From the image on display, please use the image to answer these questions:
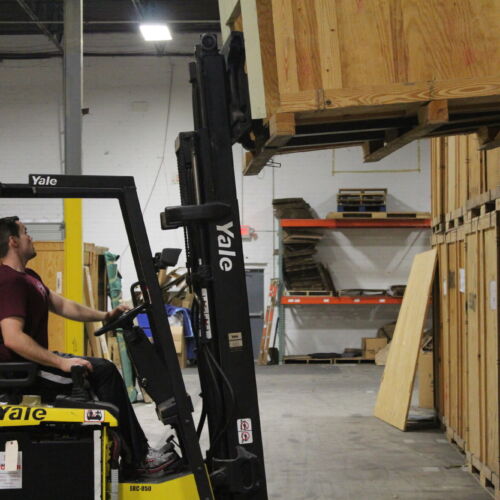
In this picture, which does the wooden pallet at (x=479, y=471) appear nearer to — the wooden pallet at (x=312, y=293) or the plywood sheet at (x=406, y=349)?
the plywood sheet at (x=406, y=349)

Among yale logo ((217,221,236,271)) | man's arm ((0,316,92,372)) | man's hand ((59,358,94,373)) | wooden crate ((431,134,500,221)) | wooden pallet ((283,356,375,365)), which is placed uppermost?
wooden crate ((431,134,500,221))

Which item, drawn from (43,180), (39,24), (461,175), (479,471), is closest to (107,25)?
(39,24)

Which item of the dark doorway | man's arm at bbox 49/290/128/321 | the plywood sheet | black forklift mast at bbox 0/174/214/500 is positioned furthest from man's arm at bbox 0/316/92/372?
the dark doorway

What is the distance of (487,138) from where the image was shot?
4730 millimetres

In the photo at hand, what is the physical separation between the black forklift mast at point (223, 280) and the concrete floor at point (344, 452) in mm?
2552

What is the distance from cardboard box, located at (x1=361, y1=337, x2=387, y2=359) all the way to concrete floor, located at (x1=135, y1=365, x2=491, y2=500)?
11.6 feet

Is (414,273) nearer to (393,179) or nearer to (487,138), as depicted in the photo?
(487,138)

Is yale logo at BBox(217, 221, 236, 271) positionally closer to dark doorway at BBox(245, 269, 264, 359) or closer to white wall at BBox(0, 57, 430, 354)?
white wall at BBox(0, 57, 430, 354)

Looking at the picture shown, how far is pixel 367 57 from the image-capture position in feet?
12.1

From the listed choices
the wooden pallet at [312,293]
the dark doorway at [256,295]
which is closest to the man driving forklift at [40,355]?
the wooden pallet at [312,293]

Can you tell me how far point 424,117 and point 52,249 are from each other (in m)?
6.69

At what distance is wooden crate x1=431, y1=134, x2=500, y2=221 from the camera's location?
639cm

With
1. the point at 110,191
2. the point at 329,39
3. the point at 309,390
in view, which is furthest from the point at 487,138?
the point at 309,390

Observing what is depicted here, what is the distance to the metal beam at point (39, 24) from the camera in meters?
14.8
